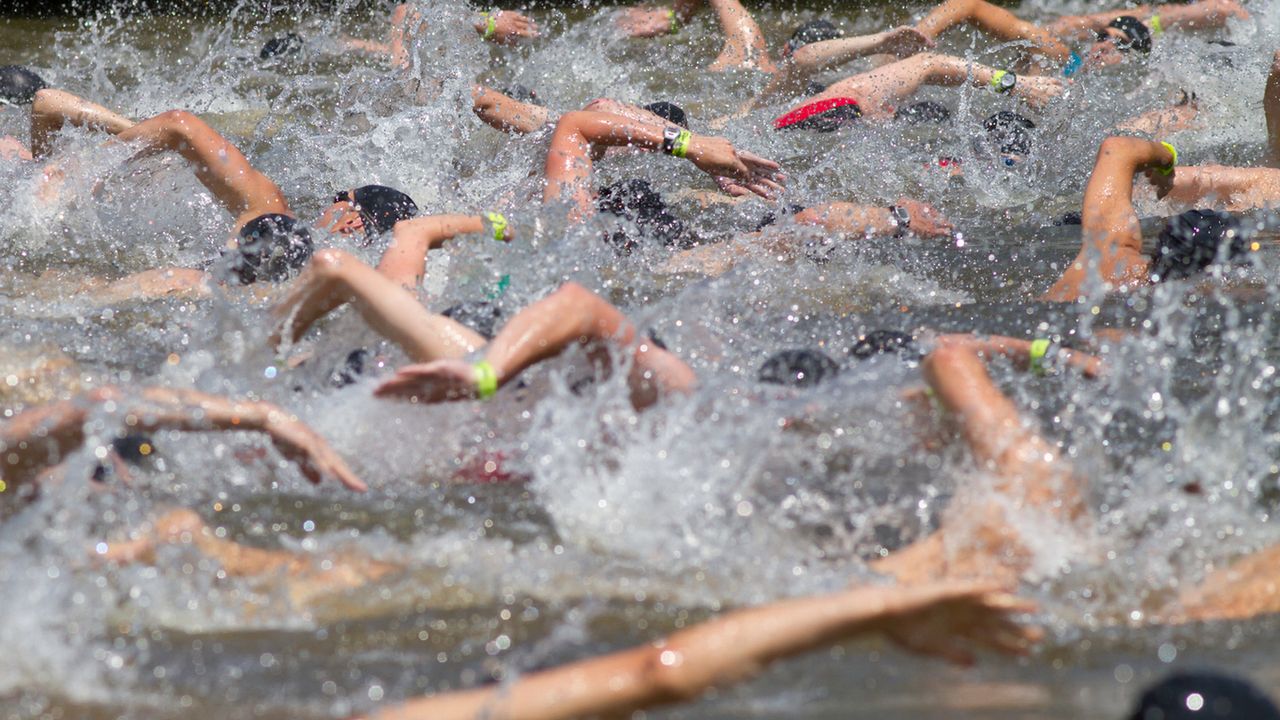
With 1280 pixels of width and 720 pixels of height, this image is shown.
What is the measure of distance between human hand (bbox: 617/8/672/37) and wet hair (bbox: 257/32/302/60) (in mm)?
2043

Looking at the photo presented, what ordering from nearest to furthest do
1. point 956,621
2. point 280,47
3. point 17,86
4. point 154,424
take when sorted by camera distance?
point 956,621 < point 154,424 < point 17,86 < point 280,47

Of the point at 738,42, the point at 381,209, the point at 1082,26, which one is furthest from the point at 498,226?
the point at 1082,26

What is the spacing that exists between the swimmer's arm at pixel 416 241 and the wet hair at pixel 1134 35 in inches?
196

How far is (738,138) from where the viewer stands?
7.01 metres

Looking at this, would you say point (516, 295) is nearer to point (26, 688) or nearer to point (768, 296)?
point (768, 296)

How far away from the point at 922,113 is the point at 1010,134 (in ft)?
2.05

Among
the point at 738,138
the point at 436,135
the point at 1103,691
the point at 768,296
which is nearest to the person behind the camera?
the point at 1103,691

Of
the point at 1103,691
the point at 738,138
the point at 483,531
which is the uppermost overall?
the point at 1103,691

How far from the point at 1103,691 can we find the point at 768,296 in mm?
2504

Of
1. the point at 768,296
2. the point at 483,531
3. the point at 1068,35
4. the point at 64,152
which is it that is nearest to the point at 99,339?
the point at 64,152

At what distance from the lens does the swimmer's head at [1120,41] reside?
26.0 ft

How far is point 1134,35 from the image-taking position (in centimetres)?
809

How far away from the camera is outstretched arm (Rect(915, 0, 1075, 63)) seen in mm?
7734

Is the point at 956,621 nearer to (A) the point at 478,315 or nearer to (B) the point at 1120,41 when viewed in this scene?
(A) the point at 478,315
